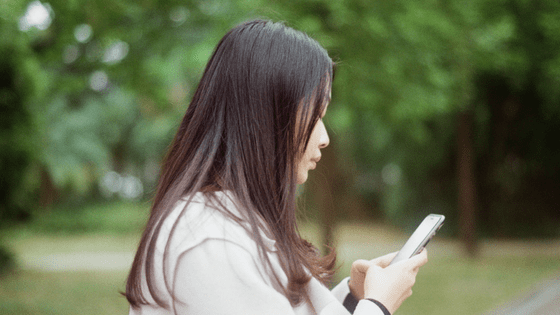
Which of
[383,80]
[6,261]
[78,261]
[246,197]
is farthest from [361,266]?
[78,261]

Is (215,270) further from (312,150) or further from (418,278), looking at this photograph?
(418,278)

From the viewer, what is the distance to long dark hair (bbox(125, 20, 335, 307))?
1.16 metres

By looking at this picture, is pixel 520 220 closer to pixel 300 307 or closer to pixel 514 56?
pixel 514 56

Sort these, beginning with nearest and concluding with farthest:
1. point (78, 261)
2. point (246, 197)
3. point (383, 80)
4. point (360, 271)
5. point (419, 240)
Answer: point (246, 197)
point (419, 240)
point (360, 271)
point (383, 80)
point (78, 261)

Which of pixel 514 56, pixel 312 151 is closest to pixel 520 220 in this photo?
pixel 514 56

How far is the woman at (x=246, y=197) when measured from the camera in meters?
1.03

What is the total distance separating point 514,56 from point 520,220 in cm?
710

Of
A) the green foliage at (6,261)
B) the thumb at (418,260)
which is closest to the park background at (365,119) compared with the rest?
the green foliage at (6,261)

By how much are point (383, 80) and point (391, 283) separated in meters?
6.02

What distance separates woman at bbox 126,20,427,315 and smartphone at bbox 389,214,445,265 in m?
0.08

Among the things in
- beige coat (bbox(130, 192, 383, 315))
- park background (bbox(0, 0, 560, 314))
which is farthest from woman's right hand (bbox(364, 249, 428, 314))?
park background (bbox(0, 0, 560, 314))

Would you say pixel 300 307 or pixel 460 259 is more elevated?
pixel 300 307

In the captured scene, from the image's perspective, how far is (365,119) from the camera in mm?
12141

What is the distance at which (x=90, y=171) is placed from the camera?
26891 millimetres
